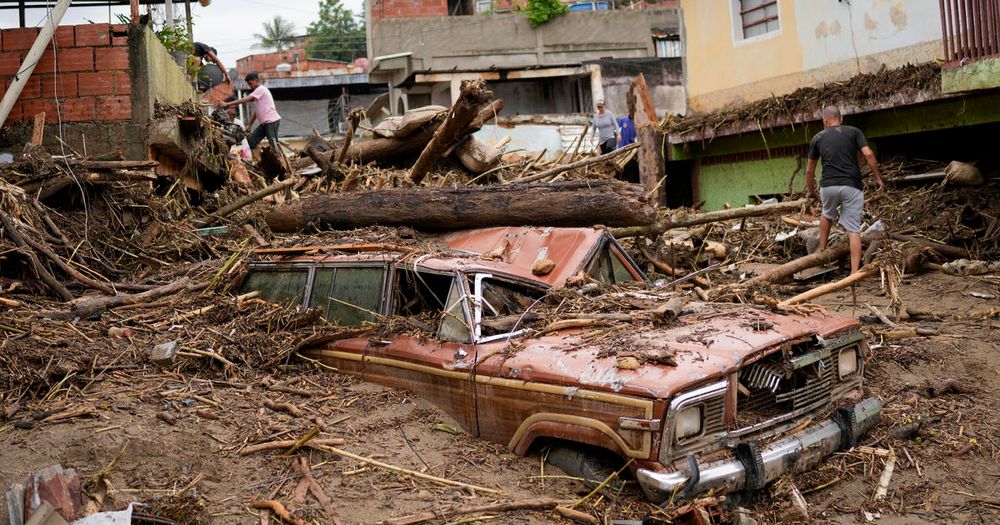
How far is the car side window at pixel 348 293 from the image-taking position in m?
6.51

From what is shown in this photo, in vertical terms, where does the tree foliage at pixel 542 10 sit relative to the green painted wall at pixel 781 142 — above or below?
above

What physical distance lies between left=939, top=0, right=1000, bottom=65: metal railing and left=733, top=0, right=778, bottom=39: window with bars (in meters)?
5.71

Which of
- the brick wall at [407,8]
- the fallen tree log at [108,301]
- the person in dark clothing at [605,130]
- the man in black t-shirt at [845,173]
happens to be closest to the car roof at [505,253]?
the fallen tree log at [108,301]

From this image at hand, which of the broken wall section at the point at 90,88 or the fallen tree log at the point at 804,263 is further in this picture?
the broken wall section at the point at 90,88

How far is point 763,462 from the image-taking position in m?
4.67

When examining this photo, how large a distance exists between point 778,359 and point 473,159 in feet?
23.5

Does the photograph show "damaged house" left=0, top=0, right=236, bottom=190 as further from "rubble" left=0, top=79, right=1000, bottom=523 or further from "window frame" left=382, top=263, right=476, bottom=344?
"window frame" left=382, top=263, right=476, bottom=344

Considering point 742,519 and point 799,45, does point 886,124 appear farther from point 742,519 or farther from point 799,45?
point 742,519

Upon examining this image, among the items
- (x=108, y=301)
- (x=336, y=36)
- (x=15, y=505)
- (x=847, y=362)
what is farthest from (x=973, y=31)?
(x=336, y=36)

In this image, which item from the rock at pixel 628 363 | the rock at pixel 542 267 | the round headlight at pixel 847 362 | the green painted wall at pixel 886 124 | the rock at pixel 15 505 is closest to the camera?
the rock at pixel 15 505

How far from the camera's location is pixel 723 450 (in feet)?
15.4

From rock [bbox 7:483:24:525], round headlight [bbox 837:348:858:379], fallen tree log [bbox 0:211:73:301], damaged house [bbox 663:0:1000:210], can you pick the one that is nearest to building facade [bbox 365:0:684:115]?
damaged house [bbox 663:0:1000:210]

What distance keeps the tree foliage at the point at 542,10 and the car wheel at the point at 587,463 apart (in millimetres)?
25906

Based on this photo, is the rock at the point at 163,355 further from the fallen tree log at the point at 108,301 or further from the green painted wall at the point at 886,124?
the green painted wall at the point at 886,124
